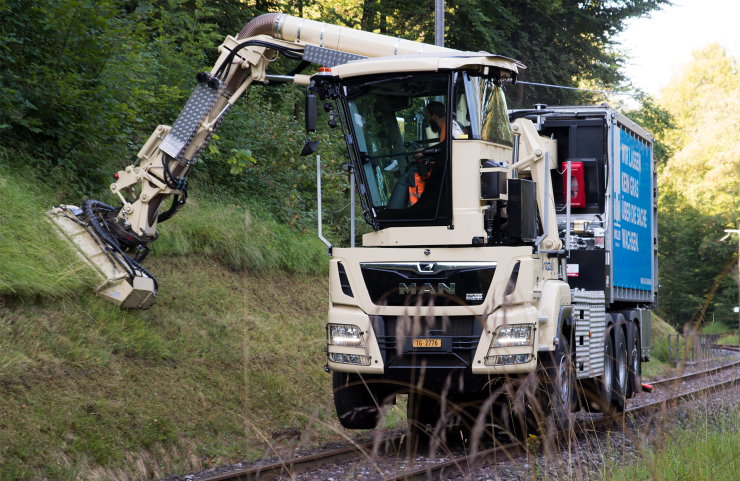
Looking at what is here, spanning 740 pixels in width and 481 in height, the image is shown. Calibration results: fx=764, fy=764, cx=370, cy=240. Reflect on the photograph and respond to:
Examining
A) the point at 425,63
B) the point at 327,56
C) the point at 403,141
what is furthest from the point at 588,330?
the point at 327,56

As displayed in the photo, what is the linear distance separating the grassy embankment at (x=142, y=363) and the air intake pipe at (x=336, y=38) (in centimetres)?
250

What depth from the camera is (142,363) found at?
8.56 meters

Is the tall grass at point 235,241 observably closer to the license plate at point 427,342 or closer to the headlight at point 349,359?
the headlight at point 349,359

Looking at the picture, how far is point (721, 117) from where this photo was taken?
5069 centimetres

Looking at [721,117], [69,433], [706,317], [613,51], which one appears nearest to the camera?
[706,317]

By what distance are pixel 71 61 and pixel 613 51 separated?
838 inches

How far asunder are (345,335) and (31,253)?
12.7 ft

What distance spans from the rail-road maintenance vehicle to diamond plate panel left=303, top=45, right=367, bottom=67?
0.02 metres

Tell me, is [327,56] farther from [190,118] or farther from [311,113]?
[190,118]

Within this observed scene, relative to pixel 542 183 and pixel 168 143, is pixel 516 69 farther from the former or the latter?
pixel 168 143

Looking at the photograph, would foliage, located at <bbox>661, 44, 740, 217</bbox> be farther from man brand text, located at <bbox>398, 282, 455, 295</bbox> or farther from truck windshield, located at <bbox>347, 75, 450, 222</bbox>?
man brand text, located at <bbox>398, 282, 455, 295</bbox>

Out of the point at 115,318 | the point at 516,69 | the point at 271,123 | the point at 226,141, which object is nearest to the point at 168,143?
the point at 115,318

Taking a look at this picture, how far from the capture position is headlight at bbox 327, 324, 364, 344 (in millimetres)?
7434

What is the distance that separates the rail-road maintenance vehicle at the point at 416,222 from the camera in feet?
23.6
